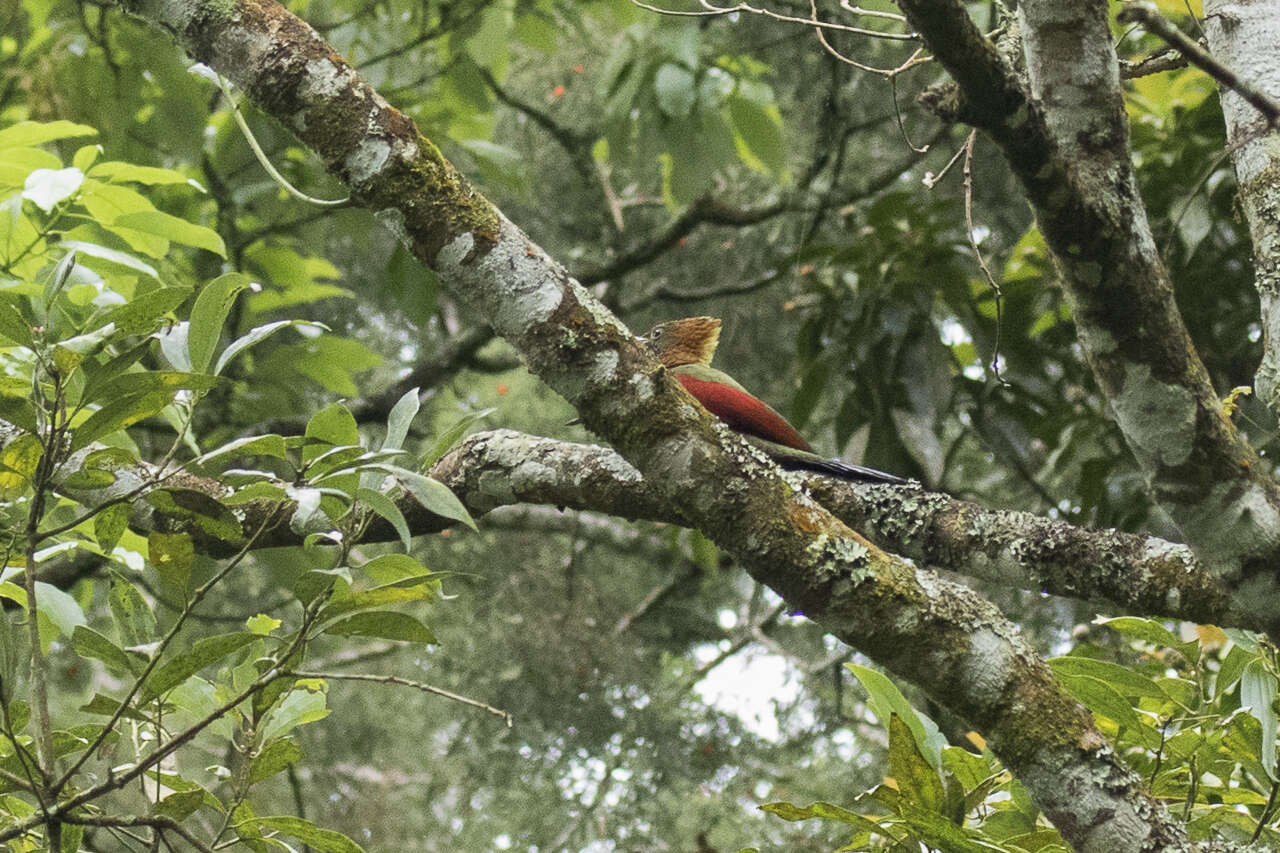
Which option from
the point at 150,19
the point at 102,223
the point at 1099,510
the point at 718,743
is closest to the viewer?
the point at 150,19

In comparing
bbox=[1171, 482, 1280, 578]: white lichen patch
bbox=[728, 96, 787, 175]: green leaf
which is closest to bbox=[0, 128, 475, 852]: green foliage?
bbox=[1171, 482, 1280, 578]: white lichen patch

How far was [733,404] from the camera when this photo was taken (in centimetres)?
235

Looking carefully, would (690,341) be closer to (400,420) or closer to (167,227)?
(167,227)

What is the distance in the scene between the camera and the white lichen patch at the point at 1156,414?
1.24 meters

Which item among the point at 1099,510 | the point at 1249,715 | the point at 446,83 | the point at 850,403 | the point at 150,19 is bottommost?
the point at 1249,715

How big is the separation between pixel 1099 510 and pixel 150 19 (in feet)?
7.23

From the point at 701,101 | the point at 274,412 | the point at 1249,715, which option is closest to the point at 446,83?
the point at 701,101

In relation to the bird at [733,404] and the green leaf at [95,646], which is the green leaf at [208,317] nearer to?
the green leaf at [95,646]

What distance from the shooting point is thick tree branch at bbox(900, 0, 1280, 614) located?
121cm

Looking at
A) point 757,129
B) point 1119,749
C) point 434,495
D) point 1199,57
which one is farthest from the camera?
point 757,129

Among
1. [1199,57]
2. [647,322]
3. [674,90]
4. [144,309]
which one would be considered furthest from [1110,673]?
[647,322]

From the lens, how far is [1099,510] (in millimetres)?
2809

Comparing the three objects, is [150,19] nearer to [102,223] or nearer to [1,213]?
[1,213]

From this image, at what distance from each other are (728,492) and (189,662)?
57 centimetres
